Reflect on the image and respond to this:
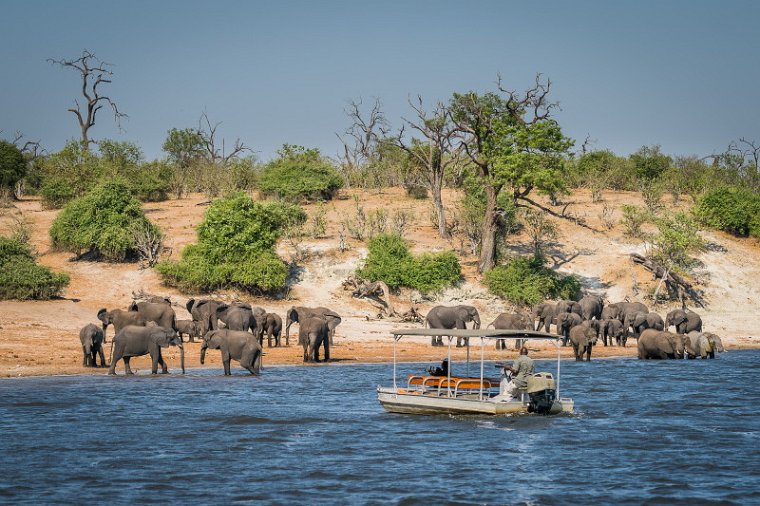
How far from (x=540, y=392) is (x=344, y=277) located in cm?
2513

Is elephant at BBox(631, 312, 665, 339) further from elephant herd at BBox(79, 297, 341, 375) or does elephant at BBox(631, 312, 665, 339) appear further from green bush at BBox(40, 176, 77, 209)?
green bush at BBox(40, 176, 77, 209)

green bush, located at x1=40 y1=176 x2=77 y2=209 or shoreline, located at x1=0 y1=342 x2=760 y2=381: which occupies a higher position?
green bush, located at x1=40 y1=176 x2=77 y2=209

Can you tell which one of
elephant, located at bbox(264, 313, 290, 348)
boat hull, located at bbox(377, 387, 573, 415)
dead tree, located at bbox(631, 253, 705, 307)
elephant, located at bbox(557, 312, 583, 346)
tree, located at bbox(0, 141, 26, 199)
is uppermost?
tree, located at bbox(0, 141, 26, 199)

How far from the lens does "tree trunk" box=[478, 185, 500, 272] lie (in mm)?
50906

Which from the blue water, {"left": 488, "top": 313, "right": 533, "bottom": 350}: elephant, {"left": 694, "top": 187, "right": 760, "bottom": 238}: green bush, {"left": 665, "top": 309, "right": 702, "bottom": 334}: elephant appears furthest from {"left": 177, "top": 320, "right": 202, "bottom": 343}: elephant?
{"left": 694, "top": 187, "right": 760, "bottom": 238}: green bush

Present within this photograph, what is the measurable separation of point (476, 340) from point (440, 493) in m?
25.6

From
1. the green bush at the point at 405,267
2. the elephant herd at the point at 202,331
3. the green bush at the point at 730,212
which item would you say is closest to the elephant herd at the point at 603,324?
the green bush at the point at 405,267

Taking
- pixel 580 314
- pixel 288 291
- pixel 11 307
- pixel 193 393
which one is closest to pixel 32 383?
pixel 193 393

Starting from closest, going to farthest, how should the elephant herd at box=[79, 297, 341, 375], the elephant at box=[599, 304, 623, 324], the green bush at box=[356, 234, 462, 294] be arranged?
the elephant herd at box=[79, 297, 341, 375]
the elephant at box=[599, 304, 623, 324]
the green bush at box=[356, 234, 462, 294]

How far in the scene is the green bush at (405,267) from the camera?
47094mm

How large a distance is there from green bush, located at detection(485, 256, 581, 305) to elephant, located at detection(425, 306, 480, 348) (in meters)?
6.43

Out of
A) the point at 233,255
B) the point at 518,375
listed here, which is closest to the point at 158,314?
the point at 233,255

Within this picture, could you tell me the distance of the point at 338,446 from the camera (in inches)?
839

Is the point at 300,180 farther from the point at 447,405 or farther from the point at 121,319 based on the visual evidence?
the point at 447,405
